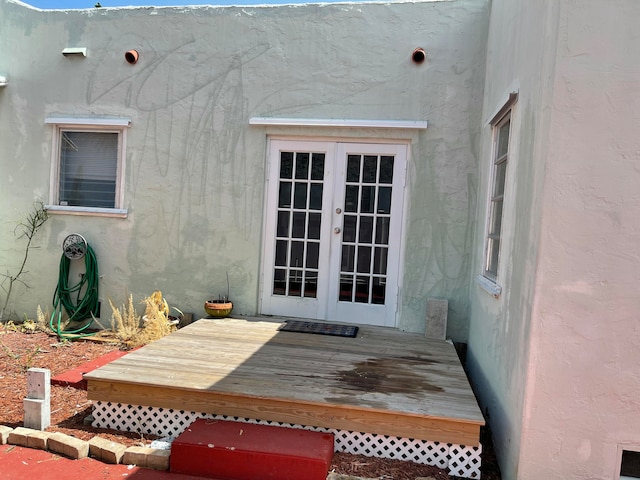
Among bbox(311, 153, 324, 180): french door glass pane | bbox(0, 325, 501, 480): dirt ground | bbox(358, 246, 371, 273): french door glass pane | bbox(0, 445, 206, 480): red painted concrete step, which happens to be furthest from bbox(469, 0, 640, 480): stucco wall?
bbox(311, 153, 324, 180): french door glass pane

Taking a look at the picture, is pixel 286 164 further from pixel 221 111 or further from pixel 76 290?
pixel 76 290

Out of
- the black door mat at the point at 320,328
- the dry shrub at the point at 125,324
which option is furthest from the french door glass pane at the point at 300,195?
the dry shrub at the point at 125,324

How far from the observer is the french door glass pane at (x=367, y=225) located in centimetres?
516

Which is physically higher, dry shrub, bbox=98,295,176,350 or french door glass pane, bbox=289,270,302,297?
french door glass pane, bbox=289,270,302,297

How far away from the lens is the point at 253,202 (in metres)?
5.34

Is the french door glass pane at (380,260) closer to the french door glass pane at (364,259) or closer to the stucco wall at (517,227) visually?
the french door glass pane at (364,259)

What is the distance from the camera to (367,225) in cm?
520

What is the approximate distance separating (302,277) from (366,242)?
0.83 m

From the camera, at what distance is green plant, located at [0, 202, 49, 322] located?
5711 mm

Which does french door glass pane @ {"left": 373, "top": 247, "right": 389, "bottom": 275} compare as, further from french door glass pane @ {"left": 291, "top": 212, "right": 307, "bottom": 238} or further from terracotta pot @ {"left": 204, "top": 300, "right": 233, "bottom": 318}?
terracotta pot @ {"left": 204, "top": 300, "right": 233, "bottom": 318}

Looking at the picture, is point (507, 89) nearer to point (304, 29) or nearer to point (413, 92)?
point (413, 92)

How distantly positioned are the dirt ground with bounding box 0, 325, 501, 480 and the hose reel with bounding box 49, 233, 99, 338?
326 mm

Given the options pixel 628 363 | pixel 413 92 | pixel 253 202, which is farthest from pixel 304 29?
pixel 628 363

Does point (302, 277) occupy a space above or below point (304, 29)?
below
